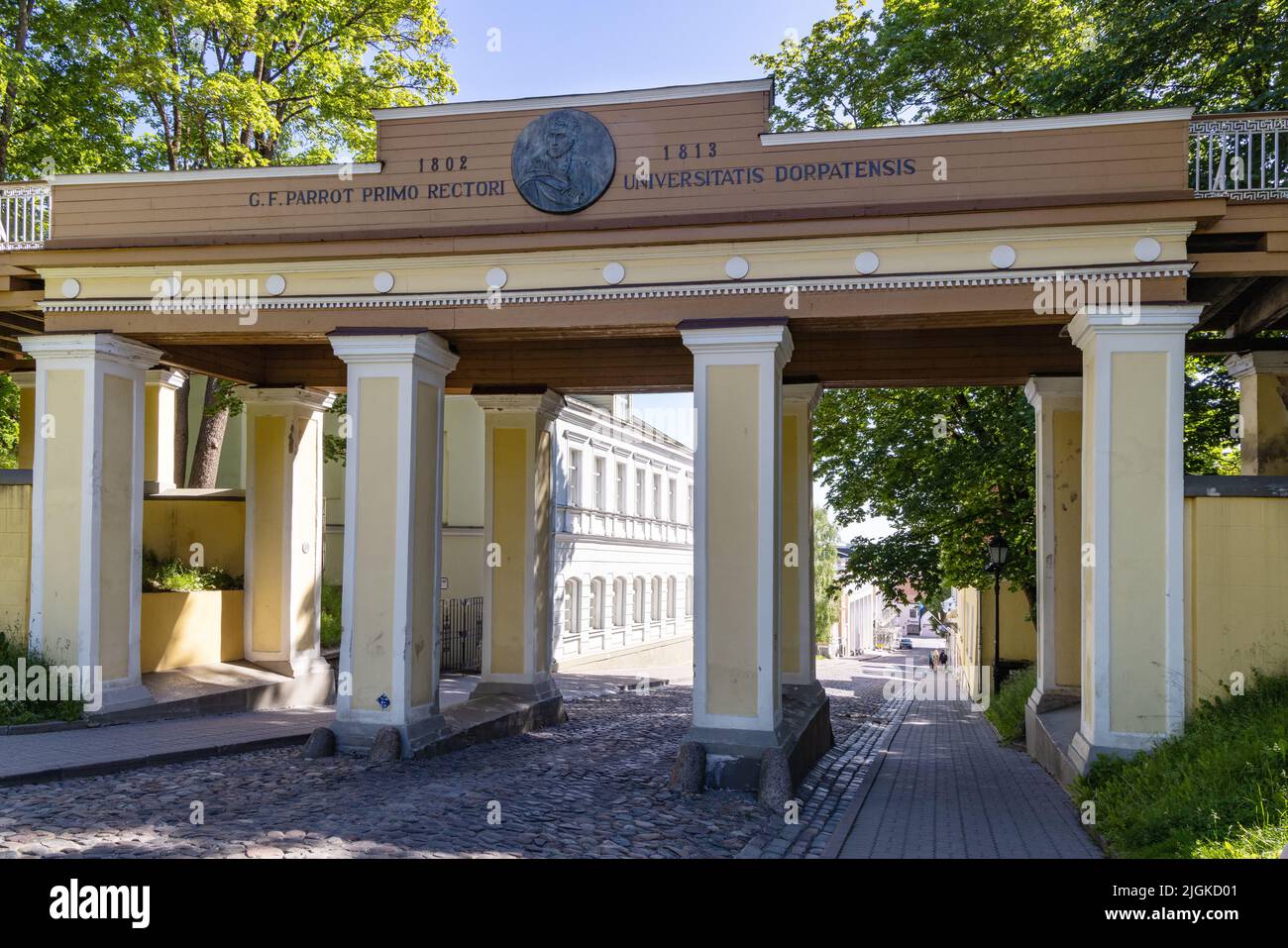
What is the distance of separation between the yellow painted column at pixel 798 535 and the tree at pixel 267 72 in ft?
38.0

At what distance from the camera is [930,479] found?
58.4 feet

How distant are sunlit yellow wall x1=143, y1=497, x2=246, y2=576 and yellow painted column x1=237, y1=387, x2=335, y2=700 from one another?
0.55m

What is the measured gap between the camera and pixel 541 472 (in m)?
14.0

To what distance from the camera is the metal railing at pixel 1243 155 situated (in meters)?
9.27

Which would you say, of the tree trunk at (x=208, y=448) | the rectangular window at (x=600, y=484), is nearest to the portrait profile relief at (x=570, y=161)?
the tree trunk at (x=208, y=448)

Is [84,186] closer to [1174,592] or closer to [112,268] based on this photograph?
[112,268]

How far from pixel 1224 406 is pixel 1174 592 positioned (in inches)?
315

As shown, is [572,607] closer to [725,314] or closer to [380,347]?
[380,347]

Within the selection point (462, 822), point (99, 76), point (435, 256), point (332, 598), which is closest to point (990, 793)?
point (462, 822)

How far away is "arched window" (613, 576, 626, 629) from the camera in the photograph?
2886 centimetres

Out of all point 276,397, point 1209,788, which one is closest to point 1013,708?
point 1209,788

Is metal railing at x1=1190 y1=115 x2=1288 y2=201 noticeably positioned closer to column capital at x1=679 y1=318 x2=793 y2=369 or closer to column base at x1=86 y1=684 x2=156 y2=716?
column capital at x1=679 y1=318 x2=793 y2=369

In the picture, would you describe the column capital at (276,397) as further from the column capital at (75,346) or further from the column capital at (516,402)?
the column capital at (75,346)

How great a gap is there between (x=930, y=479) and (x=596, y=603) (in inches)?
470
